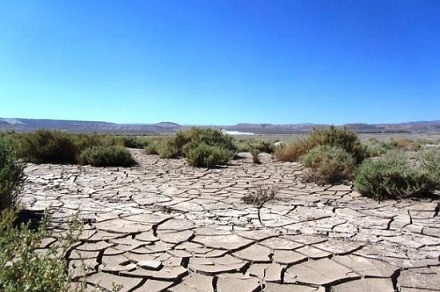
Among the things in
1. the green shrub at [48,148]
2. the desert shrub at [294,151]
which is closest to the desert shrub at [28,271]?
the desert shrub at [294,151]

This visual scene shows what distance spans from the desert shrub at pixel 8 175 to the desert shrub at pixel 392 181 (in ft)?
18.7

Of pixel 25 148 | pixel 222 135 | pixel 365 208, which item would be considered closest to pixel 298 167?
pixel 365 208

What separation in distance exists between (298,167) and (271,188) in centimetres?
371

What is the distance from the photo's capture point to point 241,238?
4941mm

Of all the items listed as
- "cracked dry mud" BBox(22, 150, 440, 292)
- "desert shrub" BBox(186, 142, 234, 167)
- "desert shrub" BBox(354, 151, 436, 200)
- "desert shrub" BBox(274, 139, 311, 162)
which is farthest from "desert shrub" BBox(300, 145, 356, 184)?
"desert shrub" BBox(186, 142, 234, 167)

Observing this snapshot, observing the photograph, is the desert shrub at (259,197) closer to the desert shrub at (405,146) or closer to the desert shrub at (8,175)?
the desert shrub at (8,175)

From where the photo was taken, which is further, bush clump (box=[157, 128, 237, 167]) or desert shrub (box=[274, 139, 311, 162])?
desert shrub (box=[274, 139, 311, 162])

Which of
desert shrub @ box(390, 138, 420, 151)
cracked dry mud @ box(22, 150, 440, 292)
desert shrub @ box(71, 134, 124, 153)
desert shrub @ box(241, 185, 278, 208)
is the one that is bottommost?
cracked dry mud @ box(22, 150, 440, 292)

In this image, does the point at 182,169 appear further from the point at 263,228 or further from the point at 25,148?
the point at 263,228

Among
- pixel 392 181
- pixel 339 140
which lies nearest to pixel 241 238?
pixel 392 181

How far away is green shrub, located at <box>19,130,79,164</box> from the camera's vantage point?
13258 mm

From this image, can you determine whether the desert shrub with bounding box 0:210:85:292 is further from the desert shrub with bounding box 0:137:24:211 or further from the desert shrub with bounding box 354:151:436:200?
the desert shrub with bounding box 354:151:436:200

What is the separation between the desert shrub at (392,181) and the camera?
7.35 m

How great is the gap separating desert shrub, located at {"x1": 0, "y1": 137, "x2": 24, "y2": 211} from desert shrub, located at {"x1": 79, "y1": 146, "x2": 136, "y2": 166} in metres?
6.07
